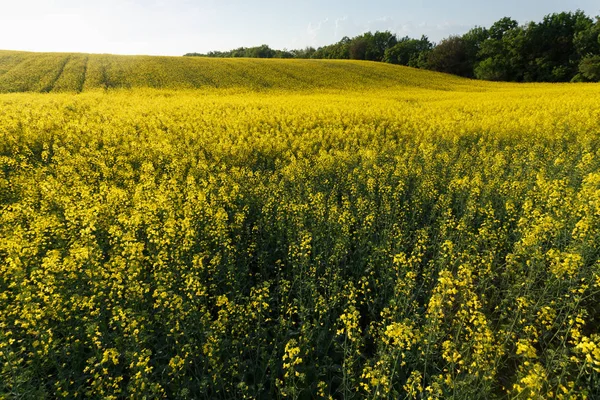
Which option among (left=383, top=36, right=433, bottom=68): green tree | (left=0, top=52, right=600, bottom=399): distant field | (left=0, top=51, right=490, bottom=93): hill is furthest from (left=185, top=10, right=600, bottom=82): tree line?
(left=0, top=52, right=600, bottom=399): distant field

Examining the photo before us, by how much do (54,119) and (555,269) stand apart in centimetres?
1876

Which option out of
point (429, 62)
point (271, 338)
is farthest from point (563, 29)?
point (271, 338)

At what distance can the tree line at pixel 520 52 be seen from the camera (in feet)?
180

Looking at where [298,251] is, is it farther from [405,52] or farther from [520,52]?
[405,52]

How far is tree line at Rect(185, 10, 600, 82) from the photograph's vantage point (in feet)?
180

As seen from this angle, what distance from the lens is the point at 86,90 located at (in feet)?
96.1

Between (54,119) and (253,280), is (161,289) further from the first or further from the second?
(54,119)

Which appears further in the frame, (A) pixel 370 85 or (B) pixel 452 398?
(A) pixel 370 85

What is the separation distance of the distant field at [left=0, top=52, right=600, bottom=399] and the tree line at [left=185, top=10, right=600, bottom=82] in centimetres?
4807

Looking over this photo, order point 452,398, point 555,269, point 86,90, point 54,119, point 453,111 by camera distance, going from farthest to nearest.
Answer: point 86,90 < point 453,111 < point 54,119 < point 555,269 < point 452,398

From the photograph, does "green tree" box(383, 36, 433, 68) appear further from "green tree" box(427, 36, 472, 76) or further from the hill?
the hill

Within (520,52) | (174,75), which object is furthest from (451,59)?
(174,75)

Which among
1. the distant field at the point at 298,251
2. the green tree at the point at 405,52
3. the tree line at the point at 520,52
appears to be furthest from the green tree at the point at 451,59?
the distant field at the point at 298,251

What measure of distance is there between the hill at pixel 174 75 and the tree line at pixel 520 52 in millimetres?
18231
